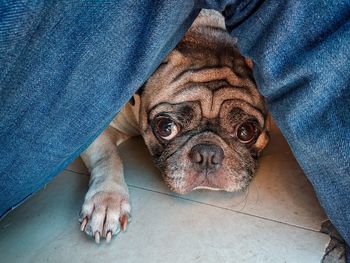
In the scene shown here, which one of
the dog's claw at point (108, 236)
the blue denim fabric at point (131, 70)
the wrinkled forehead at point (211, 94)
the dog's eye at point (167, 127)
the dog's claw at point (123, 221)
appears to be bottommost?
the dog's claw at point (123, 221)

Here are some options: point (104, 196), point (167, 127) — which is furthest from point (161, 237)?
point (167, 127)

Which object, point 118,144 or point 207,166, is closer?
point 207,166

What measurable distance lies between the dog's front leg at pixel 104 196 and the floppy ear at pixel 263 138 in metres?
0.41

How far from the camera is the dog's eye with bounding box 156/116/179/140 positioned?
139 centimetres

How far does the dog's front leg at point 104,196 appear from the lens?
4.02ft

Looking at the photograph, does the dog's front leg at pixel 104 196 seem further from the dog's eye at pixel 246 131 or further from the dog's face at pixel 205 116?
the dog's eye at pixel 246 131

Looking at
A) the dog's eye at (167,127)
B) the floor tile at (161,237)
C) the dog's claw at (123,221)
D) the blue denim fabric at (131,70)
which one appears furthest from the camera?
the dog's eye at (167,127)

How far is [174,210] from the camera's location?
4.29 ft

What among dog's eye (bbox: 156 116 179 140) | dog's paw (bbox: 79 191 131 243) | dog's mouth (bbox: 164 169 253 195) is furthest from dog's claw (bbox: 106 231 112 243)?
dog's eye (bbox: 156 116 179 140)

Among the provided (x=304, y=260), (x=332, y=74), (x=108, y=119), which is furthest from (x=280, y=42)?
(x=304, y=260)

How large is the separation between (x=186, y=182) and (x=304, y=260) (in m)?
0.38

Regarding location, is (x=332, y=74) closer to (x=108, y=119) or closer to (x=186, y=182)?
(x=108, y=119)

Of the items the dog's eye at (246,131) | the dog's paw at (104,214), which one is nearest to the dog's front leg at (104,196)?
the dog's paw at (104,214)

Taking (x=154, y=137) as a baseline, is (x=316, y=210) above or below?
above
